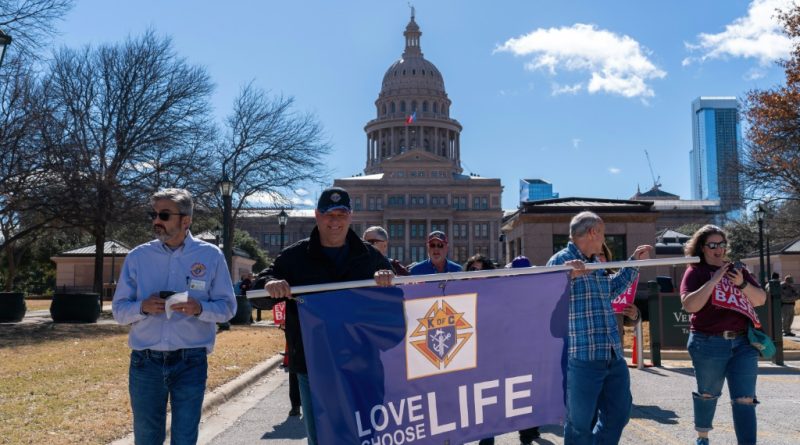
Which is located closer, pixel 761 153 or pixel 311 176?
pixel 761 153

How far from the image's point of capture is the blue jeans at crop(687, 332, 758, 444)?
5031 millimetres

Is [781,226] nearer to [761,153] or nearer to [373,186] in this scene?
[761,153]

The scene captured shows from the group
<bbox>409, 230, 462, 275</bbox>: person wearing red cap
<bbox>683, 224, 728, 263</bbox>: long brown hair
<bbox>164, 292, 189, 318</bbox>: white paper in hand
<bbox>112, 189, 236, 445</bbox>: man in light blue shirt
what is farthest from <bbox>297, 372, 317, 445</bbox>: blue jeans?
<bbox>683, 224, 728, 263</bbox>: long brown hair

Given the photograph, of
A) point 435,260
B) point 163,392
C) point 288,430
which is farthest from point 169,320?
point 288,430

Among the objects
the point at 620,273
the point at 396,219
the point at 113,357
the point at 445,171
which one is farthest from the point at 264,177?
the point at 445,171

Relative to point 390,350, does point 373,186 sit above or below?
above

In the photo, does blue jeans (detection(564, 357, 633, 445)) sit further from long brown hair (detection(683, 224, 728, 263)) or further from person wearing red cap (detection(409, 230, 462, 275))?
person wearing red cap (detection(409, 230, 462, 275))

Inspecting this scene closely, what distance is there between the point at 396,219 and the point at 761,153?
92.0 metres

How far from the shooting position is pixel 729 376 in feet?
17.0

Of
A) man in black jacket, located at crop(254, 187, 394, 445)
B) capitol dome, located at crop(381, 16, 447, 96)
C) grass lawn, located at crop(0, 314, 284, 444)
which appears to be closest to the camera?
man in black jacket, located at crop(254, 187, 394, 445)

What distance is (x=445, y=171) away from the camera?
125m

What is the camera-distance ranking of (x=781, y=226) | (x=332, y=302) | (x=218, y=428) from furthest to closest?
(x=781, y=226), (x=218, y=428), (x=332, y=302)

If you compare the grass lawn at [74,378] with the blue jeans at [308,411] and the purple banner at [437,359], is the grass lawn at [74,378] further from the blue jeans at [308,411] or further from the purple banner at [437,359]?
the purple banner at [437,359]

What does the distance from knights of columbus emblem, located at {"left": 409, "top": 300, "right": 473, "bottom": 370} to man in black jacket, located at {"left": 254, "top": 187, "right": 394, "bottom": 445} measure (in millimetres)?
352
